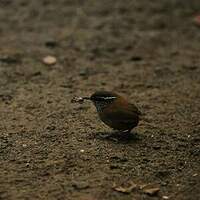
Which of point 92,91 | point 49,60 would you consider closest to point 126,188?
point 92,91

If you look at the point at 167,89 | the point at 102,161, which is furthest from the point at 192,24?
the point at 102,161

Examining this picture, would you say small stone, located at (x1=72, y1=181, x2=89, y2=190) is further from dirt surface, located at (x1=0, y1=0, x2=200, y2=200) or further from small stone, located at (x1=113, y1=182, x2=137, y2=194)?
small stone, located at (x1=113, y1=182, x2=137, y2=194)

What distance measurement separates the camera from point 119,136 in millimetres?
6410

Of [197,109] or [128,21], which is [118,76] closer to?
[197,109]

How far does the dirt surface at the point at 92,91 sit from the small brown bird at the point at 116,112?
0.59 feet

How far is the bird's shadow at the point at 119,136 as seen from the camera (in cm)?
629

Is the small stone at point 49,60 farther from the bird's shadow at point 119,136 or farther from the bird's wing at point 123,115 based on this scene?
the bird's wing at point 123,115

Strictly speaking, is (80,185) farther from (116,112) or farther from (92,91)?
(92,91)

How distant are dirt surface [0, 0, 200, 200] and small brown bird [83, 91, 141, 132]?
0.18 meters

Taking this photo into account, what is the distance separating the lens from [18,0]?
11750mm

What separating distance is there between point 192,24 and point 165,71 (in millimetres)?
2391

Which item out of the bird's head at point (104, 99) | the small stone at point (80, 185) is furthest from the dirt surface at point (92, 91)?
the bird's head at point (104, 99)

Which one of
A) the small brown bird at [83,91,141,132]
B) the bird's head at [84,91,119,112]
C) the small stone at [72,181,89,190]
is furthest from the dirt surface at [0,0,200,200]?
the bird's head at [84,91,119,112]

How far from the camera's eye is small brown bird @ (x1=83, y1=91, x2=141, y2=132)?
6.18 meters
